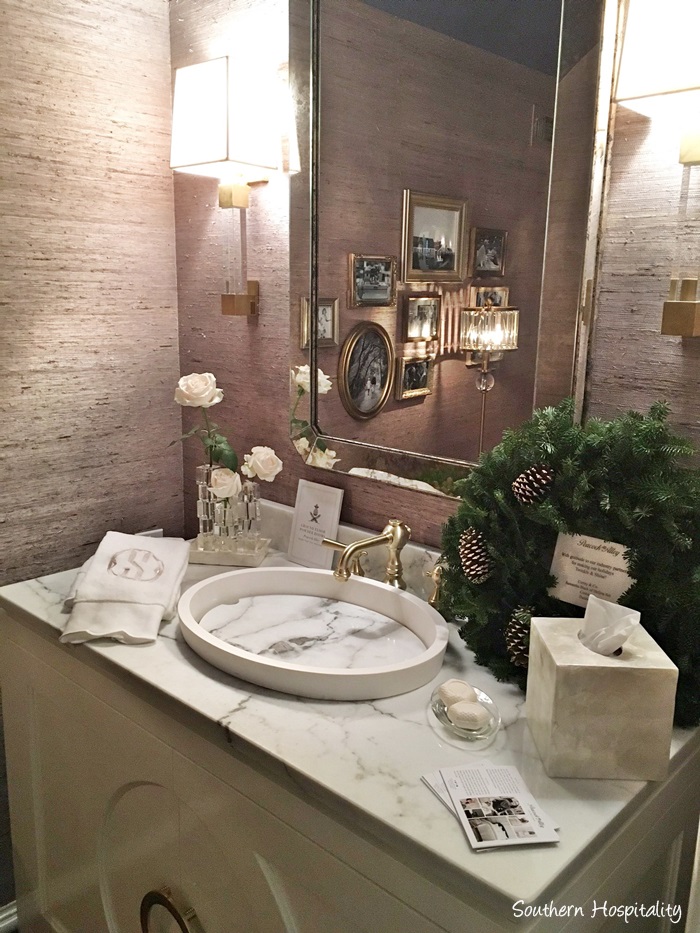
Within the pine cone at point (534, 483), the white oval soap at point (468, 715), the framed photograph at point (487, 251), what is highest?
the framed photograph at point (487, 251)

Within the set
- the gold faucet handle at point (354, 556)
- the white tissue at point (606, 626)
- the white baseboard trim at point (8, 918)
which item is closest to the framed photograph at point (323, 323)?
the gold faucet handle at point (354, 556)

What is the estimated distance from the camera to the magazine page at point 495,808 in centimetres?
77

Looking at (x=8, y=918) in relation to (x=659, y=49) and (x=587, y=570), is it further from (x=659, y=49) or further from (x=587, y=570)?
(x=659, y=49)

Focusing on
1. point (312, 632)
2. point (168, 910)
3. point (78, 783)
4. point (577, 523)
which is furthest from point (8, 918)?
point (577, 523)

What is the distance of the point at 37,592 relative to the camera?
4.59ft

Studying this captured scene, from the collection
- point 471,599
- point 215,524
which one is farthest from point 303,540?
point 471,599

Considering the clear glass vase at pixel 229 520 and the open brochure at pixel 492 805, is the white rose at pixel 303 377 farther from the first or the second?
the open brochure at pixel 492 805

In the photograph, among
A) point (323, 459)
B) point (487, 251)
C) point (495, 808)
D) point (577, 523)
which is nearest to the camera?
point (495, 808)

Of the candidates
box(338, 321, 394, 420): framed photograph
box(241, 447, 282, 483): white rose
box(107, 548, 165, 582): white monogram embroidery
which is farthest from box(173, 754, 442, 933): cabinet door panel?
box(338, 321, 394, 420): framed photograph

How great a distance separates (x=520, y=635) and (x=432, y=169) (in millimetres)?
726

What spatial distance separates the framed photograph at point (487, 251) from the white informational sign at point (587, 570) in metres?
0.41

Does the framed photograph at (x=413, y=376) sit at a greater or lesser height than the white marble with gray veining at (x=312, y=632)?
greater

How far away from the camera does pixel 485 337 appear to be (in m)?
1.19

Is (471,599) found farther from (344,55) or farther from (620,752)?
(344,55)
